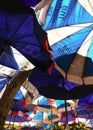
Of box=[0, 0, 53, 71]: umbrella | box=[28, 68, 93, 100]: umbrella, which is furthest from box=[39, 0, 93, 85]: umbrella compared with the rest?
box=[0, 0, 53, 71]: umbrella

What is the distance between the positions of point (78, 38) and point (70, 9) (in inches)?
33.8

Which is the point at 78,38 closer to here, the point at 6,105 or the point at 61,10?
the point at 61,10

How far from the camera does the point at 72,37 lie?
20.7 feet

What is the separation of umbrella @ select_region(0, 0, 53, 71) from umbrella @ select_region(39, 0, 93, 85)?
4.73 feet

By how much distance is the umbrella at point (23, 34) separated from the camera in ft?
12.3

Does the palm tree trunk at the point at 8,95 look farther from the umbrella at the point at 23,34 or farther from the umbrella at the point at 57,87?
the umbrella at the point at 57,87

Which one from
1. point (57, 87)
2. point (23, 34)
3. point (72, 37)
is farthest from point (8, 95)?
point (57, 87)

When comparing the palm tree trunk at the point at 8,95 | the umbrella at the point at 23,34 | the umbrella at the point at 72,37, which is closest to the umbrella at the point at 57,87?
the umbrella at the point at 72,37

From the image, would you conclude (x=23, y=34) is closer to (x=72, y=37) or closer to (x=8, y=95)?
(x=8, y=95)

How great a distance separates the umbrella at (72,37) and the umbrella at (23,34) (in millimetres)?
1441

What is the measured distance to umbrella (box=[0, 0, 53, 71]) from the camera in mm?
3736

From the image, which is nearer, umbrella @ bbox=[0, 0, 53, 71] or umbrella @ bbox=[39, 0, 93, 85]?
umbrella @ bbox=[0, 0, 53, 71]

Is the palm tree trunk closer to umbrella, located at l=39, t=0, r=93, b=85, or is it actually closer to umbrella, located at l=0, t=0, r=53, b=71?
umbrella, located at l=0, t=0, r=53, b=71

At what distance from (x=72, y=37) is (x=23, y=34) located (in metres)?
2.39
